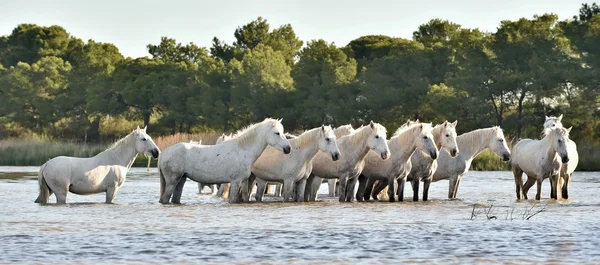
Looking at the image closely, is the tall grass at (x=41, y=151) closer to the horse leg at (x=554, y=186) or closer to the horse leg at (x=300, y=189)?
the horse leg at (x=300, y=189)

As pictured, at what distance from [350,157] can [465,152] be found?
306cm

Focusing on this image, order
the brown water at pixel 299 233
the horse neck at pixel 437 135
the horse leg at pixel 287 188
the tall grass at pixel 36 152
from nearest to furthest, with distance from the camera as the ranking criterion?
the brown water at pixel 299 233 < the horse leg at pixel 287 188 < the horse neck at pixel 437 135 < the tall grass at pixel 36 152

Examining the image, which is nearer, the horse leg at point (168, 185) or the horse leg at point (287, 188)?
the horse leg at point (168, 185)

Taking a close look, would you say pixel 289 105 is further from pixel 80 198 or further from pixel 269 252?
pixel 269 252

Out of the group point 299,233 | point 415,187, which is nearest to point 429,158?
point 415,187

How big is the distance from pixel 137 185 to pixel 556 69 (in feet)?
85.5

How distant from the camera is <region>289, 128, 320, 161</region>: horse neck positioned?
57.9ft

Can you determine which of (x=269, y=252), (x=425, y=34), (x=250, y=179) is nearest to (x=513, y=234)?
(x=269, y=252)

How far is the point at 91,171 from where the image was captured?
16.8 m

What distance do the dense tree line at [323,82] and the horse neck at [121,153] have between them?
1242 inches

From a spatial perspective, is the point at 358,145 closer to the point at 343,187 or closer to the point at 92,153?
the point at 343,187

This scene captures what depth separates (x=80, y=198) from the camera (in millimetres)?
20656

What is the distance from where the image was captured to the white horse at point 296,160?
57.2ft

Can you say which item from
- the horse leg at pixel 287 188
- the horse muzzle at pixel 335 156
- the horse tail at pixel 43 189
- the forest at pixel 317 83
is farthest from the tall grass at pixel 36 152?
the horse muzzle at pixel 335 156
